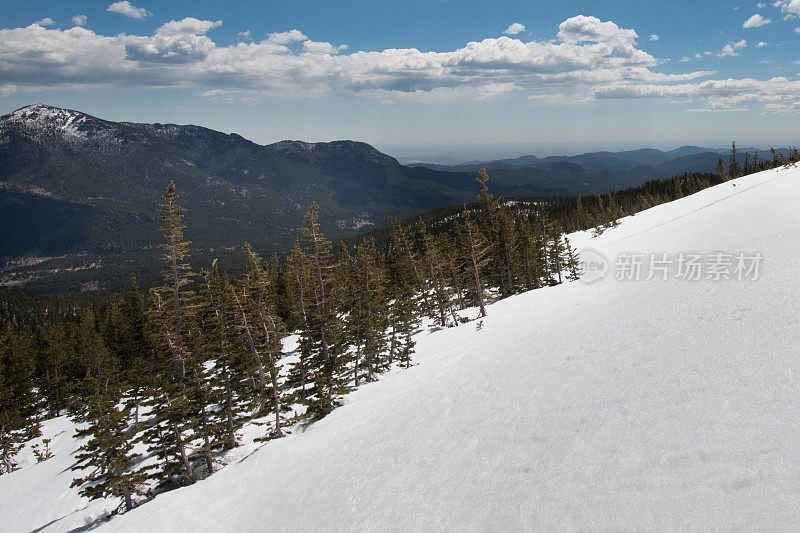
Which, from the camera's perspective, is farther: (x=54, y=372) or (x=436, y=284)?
(x=54, y=372)

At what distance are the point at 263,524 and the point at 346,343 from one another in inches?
823

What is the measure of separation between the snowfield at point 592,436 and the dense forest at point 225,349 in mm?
6693

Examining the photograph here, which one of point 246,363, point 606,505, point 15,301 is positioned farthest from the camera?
point 15,301

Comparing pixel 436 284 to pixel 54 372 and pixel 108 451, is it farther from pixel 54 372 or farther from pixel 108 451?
pixel 54 372

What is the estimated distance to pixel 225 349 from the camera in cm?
2367

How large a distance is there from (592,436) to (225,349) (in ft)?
74.8

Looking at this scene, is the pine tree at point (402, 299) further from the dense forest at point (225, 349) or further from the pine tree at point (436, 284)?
the pine tree at point (436, 284)

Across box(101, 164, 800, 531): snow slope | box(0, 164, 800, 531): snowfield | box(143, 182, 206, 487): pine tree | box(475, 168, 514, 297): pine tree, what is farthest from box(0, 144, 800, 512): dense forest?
box(101, 164, 800, 531): snow slope

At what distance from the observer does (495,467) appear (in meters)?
6.70

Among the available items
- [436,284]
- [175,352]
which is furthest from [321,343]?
[436,284]

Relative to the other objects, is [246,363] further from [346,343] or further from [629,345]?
[629,345]

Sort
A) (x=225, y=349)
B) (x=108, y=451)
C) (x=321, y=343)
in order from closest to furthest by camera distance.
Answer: (x=108, y=451), (x=225, y=349), (x=321, y=343)

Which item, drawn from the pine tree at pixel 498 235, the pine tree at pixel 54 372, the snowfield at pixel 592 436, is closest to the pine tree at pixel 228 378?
the snowfield at pixel 592 436

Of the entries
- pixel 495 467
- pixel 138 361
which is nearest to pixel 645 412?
pixel 495 467
